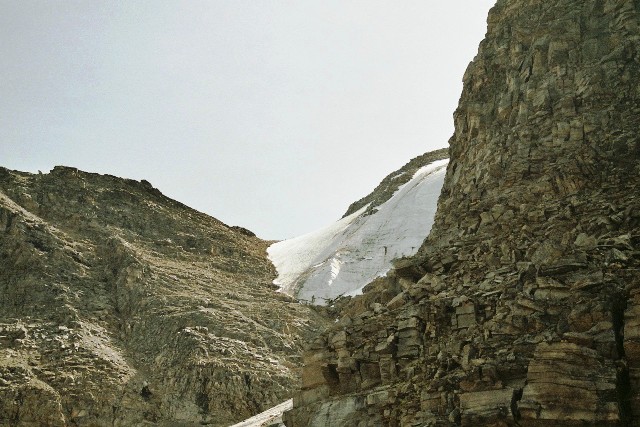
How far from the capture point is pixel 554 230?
18.2 meters

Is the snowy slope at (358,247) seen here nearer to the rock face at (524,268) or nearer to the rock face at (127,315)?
the rock face at (127,315)

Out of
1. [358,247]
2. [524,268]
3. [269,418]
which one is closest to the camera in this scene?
[524,268]

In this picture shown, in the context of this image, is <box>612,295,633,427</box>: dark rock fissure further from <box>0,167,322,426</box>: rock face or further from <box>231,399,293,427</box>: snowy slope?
<box>0,167,322,426</box>: rock face

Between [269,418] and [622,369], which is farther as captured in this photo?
[269,418]

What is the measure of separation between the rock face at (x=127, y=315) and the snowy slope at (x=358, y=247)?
7.69ft

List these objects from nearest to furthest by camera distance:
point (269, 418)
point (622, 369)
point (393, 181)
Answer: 1. point (622, 369)
2. point (269, 418)
3. point (393, 181)

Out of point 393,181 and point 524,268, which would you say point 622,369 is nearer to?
point 524,268

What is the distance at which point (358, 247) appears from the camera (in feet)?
164

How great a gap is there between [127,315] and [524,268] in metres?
24.9

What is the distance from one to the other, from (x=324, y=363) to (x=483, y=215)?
6.42 meters

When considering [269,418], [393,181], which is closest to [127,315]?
[269,418]

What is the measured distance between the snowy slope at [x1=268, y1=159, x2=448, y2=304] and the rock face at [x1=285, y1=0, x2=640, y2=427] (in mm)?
16432

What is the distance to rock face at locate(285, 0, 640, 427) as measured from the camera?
517 inches

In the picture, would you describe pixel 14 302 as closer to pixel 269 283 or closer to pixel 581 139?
pixel 269 283
